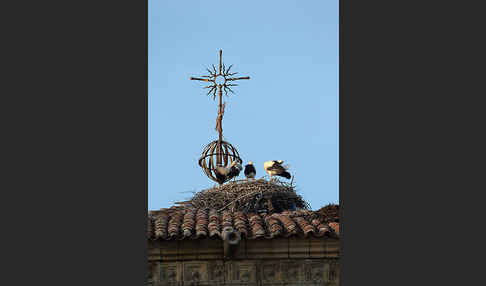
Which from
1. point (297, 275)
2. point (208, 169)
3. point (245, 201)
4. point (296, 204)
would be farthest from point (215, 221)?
point (208, 169)

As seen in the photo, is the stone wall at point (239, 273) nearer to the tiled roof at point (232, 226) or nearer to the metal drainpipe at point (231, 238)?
the tiled roof at point (232, 226)

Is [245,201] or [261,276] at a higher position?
[245,201]

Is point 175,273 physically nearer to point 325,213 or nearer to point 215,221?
point 215,221

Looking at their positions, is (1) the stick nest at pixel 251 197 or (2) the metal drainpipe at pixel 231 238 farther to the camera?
(1) the stick nest at pixel 251 197

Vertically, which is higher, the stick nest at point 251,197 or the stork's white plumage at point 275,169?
the stork's white plumage at point 275,169

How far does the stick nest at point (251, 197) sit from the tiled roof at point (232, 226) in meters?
1.74

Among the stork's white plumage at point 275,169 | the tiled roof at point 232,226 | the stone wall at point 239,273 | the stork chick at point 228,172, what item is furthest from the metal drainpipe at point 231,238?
the stork chick at point 228,172

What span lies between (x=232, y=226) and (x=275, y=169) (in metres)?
3.96

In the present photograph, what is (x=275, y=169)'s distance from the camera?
13.2 meters

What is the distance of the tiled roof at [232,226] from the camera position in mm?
9133

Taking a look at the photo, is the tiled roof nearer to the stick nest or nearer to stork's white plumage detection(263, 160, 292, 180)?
the stick nest

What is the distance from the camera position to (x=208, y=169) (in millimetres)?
14344

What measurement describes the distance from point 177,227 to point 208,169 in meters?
5.09

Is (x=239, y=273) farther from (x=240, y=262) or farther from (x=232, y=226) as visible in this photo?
(x=232, y=226)
